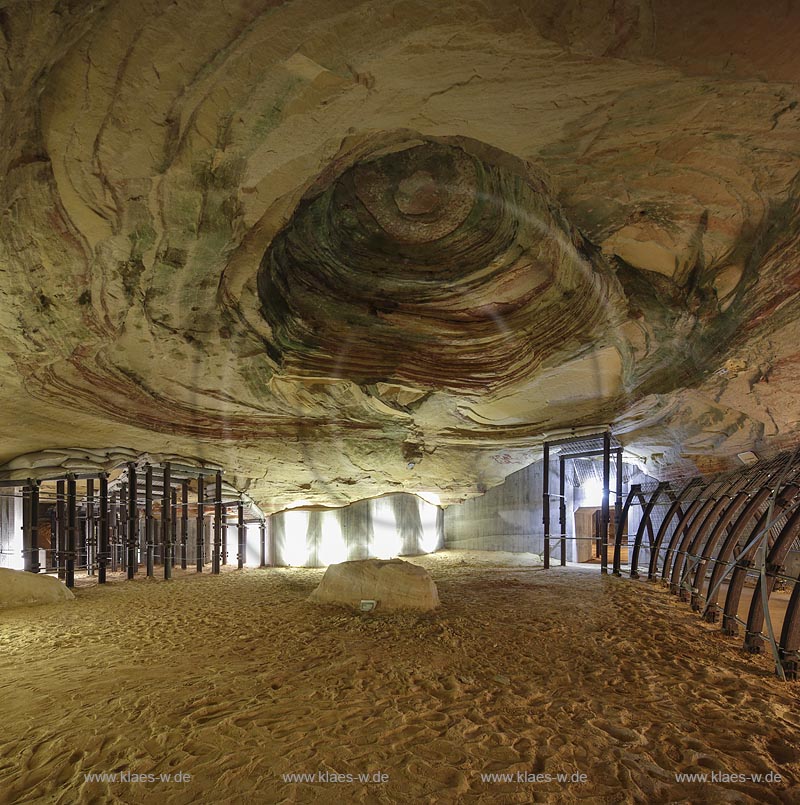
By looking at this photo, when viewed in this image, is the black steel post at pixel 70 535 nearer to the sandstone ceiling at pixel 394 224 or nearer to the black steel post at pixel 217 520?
the sandstone ceiling at pixel 394 224

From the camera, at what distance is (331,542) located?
1550 cm

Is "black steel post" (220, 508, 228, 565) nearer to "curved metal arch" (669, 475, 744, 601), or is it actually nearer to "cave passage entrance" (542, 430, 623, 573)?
"cave passage entrance" (542, 430, 623, 573)

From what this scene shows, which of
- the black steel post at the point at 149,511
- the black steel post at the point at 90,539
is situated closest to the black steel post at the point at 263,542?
the black steel post at the point at 149,511

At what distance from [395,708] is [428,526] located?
14239mm

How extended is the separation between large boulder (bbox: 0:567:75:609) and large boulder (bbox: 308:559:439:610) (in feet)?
16.2

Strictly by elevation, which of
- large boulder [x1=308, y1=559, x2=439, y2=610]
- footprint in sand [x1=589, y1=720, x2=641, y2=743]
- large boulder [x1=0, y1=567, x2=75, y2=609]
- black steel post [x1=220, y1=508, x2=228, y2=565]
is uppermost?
footprint in sand [x1=589, y1=720, x2=641, y2=743]

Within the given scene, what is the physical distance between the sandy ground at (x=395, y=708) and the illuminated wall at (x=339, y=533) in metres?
8.43

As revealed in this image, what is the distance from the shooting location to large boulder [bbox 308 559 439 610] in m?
7.32

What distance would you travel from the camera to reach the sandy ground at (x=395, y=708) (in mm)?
2842

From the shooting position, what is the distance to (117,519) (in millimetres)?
16594

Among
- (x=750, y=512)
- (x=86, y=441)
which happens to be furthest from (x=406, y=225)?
(x=86, y=441)

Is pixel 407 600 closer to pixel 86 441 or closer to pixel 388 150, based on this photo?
pixel 388 150

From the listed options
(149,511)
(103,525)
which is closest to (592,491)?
(149,511)

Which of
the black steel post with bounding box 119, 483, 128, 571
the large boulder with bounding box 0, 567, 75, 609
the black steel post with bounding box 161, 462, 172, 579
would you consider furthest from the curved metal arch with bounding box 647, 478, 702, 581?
the black steel post with bounding box 119, 483, 128, 571
